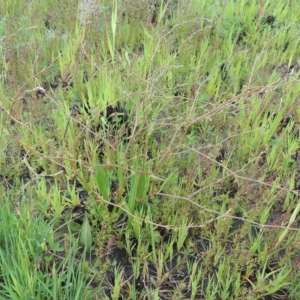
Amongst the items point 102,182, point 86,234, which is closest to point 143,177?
point 102,182

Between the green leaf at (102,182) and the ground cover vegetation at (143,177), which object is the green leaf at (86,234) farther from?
the green leaf at (102,182)

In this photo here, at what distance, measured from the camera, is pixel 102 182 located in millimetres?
1653

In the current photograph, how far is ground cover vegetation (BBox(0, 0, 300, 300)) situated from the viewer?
146 centimetres

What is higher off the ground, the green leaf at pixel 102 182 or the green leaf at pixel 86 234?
the green leaf at pixel 102 182

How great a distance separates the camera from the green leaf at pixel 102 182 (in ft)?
5.32

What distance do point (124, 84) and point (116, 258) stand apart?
97 cm

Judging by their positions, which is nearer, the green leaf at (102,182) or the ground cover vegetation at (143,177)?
the ground cover vegetation at (143,177)

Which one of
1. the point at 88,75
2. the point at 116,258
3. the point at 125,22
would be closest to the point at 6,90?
the point at 88,75

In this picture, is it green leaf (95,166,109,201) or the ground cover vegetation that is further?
green leaf (95,166,109,201)

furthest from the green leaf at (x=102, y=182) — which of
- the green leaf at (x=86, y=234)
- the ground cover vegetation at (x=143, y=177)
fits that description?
the green leaf at (x=86, y=234)

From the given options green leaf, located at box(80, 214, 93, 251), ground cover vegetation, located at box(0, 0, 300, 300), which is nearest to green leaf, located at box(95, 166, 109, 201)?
ground cover vegetation, located at box(0, 0, 300, 300)

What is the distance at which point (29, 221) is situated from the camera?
4.67ft

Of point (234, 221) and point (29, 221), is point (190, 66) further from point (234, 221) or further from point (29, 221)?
point (29, 221)

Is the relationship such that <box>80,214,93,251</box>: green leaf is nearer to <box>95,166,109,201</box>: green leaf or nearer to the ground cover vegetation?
the ground cover vegetation
